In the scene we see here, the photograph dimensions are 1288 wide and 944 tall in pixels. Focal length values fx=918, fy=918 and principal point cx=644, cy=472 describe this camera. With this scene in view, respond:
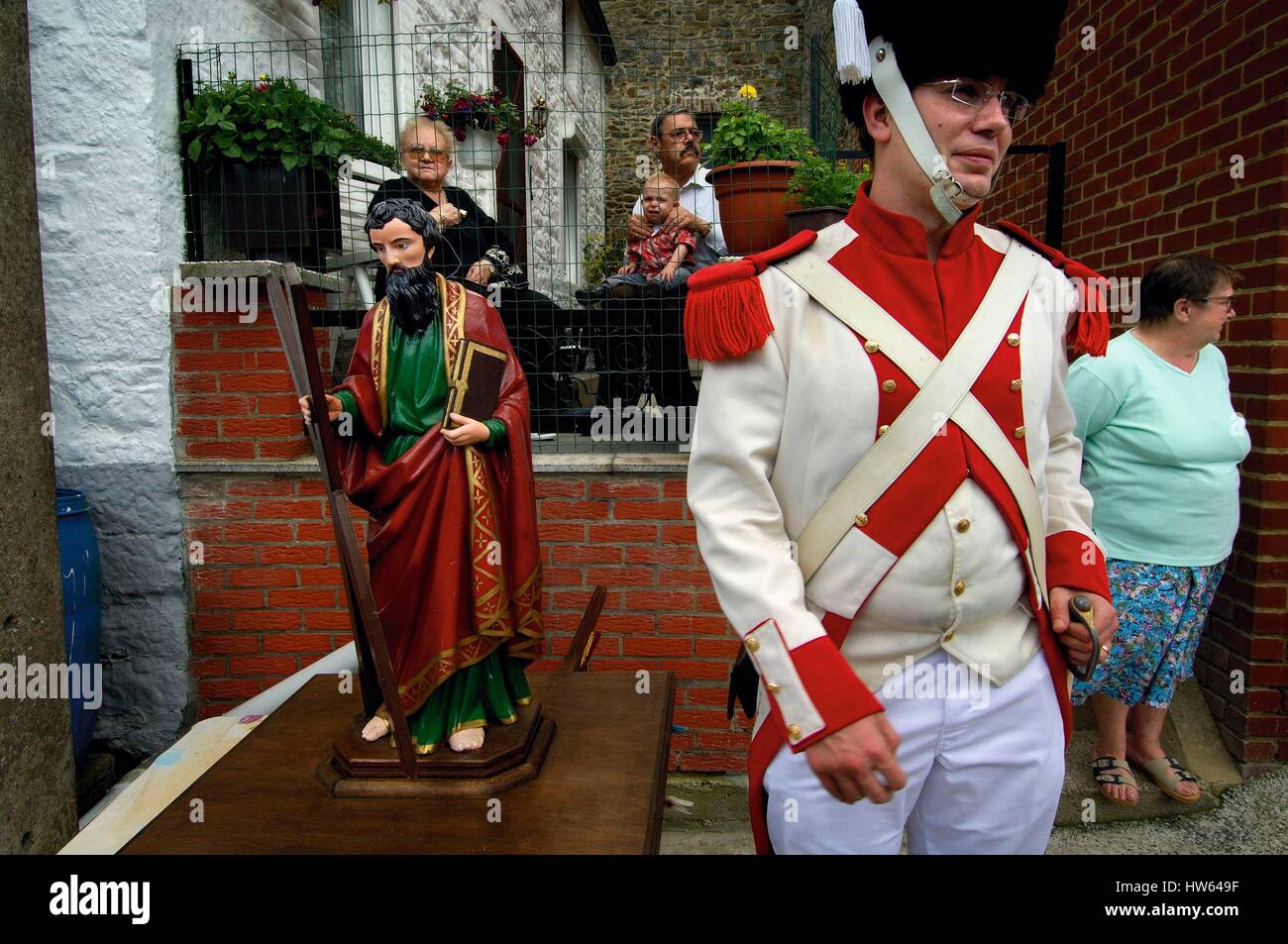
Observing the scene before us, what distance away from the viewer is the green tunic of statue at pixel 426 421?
8.30 ft

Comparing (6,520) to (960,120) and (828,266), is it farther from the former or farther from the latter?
(960,120)

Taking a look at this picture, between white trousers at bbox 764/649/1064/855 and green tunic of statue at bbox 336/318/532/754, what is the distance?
3.99ft

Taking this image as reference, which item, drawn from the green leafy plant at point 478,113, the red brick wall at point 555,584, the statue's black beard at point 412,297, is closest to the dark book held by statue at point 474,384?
the statue's black beard at point 412,297

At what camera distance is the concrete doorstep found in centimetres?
341

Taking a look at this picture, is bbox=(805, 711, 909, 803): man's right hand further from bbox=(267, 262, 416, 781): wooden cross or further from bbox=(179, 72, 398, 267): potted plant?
bbox=(179, 72, 398, 267): potted plant

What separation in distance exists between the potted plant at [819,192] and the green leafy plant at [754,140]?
0.47 ft

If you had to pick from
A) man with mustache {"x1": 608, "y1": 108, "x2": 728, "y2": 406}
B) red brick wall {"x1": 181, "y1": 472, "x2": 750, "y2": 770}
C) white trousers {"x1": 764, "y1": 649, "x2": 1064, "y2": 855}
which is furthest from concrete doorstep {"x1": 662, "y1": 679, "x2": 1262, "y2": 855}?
white trousers {"x1": 764, "y1": 649, "x2": 1064, "y2": 855}

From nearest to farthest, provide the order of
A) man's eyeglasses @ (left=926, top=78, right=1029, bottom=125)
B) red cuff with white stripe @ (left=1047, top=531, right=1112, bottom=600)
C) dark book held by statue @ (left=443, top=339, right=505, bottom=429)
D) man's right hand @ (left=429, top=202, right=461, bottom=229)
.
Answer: man's eyeglasses @ (left=926, top=78, right=1029, bottom=125) → red cuff with white stripe @ (left=1047, top=531, right=1112, bottom=600) → dark book held by statue @ (left=443, top=339, right=505, bottom=429) → man's right hand @ (left=429, top=202, right=461, bottom=229)

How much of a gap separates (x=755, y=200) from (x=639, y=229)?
69 cm

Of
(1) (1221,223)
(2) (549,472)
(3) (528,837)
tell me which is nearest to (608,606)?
(2) (549,472)

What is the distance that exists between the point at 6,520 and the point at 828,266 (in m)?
2.66

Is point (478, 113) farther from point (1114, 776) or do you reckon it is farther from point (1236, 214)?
point (1114, 776)

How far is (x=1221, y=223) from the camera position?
3654 mm

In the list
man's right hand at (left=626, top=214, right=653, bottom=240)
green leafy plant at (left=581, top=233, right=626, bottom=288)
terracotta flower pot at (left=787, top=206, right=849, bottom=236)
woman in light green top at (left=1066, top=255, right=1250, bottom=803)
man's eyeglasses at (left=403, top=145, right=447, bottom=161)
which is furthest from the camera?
green leafy plant at (left=581, top=233, right=626, bottom=288)
